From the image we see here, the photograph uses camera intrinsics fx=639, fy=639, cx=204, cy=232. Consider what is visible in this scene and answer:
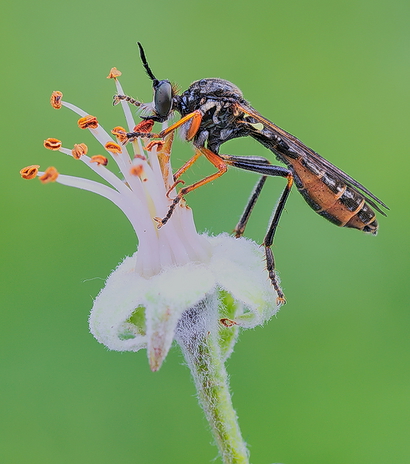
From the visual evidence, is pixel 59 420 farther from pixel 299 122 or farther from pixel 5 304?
pixel 299 122

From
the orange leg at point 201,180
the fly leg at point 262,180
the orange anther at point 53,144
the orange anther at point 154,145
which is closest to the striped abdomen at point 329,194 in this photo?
the fly leg at point 262,180

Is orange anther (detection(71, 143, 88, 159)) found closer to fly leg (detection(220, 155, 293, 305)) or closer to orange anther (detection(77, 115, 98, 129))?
orange anther (detection(77, 115, 98, 129))

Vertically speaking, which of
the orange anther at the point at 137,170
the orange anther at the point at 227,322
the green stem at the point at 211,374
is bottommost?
the green stem at the point at 211,374

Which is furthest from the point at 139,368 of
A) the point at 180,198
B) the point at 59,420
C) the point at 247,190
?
the point at 180,198

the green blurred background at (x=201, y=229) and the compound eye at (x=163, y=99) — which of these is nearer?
the compound eye at (x=163, y=99)

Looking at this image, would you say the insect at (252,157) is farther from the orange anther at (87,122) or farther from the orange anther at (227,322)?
the orange anther at (227,322)

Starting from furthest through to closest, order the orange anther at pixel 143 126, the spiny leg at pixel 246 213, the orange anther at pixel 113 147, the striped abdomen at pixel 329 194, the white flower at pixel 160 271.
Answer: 1. the striped abdomen at pixel 329 194
2. the spiny leg at pixel 246 213
3. the orange anther at pixel 143 126
4. the orange anther at pixel 113 147
5. the white flower at pixel 160 271
